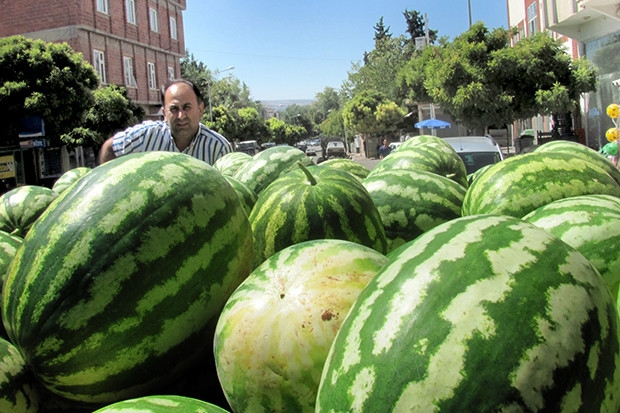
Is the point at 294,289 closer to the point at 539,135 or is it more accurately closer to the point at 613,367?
the point at 613,367

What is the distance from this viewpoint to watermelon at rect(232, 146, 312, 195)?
9.04ft

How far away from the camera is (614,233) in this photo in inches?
54.4

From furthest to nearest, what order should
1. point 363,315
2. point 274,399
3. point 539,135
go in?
point 539,135 → point 274,399 → point 363,315

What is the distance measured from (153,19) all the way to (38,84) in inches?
754

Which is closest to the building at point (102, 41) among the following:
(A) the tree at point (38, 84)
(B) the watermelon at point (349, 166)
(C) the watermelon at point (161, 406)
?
(A) the tree at point (38, 84)

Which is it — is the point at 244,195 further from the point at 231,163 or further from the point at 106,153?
the point at 106,153

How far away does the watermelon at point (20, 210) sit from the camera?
279cm

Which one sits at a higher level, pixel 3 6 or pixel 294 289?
pixel 3 6

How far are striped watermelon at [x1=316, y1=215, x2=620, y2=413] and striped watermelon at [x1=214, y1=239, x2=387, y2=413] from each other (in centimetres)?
12

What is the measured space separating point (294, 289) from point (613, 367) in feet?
2.09

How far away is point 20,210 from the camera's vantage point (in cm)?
287

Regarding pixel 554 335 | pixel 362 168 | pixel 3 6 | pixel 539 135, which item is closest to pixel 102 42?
pixel 3 6

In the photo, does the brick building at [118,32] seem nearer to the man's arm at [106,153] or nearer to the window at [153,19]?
the window at [153,19]

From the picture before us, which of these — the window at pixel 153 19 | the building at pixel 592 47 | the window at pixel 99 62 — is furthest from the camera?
the window at pixel 153 19
